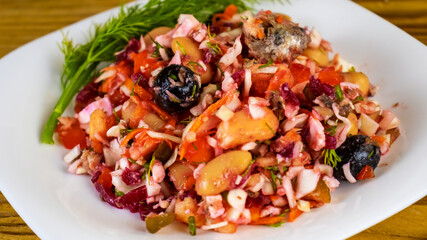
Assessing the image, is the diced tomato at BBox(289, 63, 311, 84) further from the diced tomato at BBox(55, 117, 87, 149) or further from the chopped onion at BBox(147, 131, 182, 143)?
the diced tomato at BBox(55, 117, 87, 149)

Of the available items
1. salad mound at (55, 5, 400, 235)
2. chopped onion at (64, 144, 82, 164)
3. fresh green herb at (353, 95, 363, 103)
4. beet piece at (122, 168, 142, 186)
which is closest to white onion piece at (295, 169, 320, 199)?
salad mound at (55, 5, 400, 235)

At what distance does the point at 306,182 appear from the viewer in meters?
2.79

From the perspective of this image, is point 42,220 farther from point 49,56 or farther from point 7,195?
point 49,56

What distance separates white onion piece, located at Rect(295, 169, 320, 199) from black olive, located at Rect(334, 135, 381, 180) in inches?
7.5

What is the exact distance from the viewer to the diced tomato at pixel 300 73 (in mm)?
3199

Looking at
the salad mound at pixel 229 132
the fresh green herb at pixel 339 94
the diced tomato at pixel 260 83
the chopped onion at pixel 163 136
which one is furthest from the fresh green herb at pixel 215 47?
the fresh green herb at pixel 339 94

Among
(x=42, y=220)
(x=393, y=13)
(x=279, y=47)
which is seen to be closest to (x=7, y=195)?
(x=42, y=220)

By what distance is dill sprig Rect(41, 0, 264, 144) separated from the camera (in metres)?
3.81

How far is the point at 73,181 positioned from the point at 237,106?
3.64 feet

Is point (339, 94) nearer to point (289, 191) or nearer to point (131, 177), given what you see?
point (289, 191)

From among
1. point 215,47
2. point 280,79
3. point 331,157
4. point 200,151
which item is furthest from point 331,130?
point 215,47

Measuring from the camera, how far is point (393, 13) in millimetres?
4934

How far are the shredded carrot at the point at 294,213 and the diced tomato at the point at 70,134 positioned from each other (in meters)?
1.48

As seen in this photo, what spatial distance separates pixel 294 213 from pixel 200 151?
0.59m
